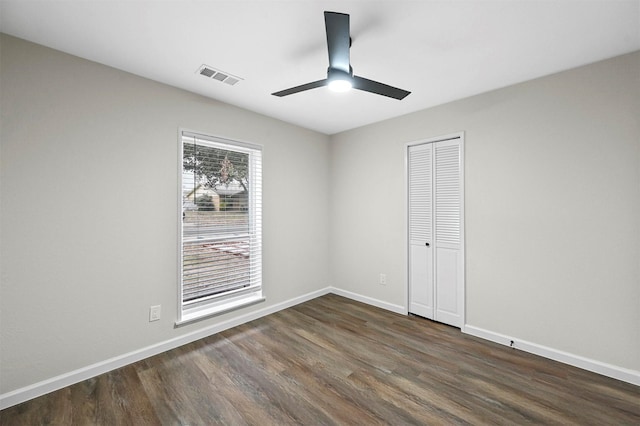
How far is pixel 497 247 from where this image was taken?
2680 millimetres

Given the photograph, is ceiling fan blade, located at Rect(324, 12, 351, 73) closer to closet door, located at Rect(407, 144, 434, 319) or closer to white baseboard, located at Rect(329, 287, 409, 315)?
closet door, located at Rect(407, 144, 434, 319)

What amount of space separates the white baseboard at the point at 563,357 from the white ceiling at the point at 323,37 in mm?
2424

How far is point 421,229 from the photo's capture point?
129 inches

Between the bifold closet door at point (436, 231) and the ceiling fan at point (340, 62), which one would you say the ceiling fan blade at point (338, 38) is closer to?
the ceiling fan at point (340, 62)

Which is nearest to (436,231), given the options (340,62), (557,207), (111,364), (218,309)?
(557,207)

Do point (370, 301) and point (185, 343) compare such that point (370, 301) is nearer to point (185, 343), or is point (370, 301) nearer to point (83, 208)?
point (185, 343)

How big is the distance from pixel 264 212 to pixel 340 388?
208cm

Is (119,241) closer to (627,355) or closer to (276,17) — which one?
(276,17)

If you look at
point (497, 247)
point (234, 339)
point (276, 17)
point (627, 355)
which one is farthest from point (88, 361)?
point (627, 355)

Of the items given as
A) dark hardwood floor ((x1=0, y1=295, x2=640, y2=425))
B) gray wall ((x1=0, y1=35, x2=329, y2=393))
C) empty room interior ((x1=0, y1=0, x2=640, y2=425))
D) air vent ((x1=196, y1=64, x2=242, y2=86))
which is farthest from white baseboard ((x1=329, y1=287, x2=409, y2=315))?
air vent ((x1=196, y1=64, x2=242, y2=86))

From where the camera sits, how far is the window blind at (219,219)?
276 centimetres

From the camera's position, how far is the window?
2.75 meters

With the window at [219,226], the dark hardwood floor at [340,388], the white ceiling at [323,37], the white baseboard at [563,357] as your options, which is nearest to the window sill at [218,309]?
the window at [219,226]

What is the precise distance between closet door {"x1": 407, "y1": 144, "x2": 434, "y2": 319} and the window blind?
74.3 inches
